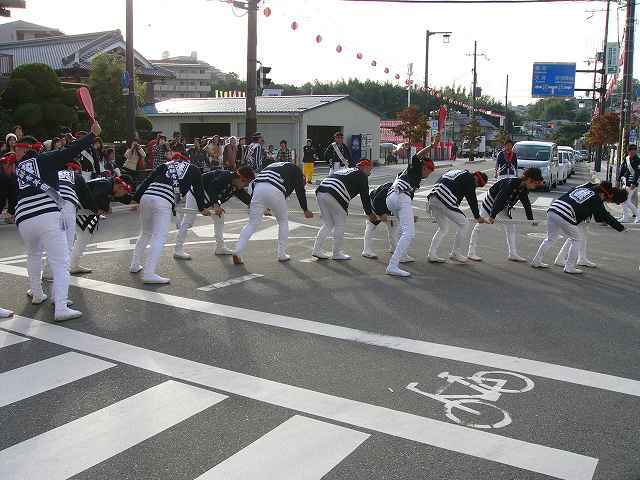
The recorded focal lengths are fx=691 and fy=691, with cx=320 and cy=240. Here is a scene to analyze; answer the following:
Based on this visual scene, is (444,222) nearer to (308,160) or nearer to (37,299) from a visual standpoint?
(37,299)

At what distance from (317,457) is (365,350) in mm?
2112

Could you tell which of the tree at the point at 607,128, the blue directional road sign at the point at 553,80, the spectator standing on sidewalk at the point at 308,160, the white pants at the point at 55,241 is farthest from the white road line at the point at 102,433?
the blue directional road sign at the point at 553,80

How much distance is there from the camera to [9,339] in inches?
247

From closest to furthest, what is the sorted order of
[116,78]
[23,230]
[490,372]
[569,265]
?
[490,372]
[23,230]
[569,265]
[116,78]

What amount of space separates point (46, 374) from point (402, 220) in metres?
5.49

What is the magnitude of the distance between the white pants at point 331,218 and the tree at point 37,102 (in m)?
16.1

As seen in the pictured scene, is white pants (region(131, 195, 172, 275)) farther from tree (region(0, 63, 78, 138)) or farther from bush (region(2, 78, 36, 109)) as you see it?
bush (region(2, 78, 36, 109))

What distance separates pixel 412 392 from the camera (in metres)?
5.06

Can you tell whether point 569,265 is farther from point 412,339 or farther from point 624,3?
point 624,3

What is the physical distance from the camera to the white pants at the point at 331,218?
1015 cm

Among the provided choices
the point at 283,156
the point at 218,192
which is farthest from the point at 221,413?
the point at 283,156

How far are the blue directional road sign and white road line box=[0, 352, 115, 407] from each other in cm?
3818

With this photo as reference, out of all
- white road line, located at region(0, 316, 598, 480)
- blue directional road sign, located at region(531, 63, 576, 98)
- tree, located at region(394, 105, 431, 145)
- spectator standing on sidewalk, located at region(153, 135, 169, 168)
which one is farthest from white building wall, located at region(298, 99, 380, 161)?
white road line, located at region(0, 316, 598, 480)

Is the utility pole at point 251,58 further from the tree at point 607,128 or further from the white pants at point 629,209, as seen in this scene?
the tree at point 607,128
